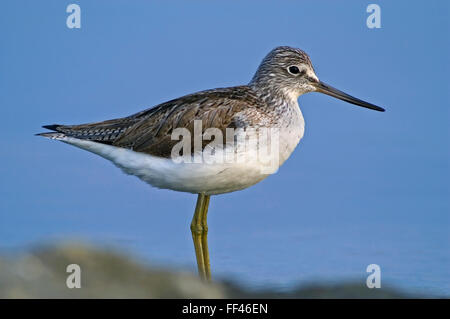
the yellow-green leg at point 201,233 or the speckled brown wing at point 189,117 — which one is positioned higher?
the speckled brown wing at point 189,117

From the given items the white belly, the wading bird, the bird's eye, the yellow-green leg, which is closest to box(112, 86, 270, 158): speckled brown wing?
the wading bird

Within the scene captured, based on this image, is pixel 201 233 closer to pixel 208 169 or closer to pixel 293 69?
pixel 208 169

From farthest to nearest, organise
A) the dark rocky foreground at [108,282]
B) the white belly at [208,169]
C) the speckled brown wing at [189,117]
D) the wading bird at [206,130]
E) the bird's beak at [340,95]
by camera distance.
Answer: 1. the bird's beak at [340,95]
2. the speckled brown wing at [189,117]
3. the wading bird at [206,130]
4. the white belly at [208,169]
5. the dark rocky foreground at [108,282]

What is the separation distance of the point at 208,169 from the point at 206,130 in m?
0.60

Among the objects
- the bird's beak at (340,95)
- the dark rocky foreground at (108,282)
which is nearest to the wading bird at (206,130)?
the bird's beak at (340,95)

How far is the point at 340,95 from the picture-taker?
433 inches

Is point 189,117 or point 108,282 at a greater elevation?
point 189,117

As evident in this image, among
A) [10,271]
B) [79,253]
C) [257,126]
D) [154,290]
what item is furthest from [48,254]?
[257,126]

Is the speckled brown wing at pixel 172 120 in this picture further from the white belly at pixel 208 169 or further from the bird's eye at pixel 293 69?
the bird's eye at pixel 293 69

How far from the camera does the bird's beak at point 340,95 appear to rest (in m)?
10.9

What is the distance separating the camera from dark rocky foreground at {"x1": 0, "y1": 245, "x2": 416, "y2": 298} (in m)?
7.70

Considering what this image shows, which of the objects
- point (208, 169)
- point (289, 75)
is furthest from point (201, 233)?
point (289, 75)

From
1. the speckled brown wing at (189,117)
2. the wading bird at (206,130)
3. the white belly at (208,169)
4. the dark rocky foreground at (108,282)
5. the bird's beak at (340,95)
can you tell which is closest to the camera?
the dark rocky foreground at (108,282)

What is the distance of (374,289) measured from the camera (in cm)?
911
